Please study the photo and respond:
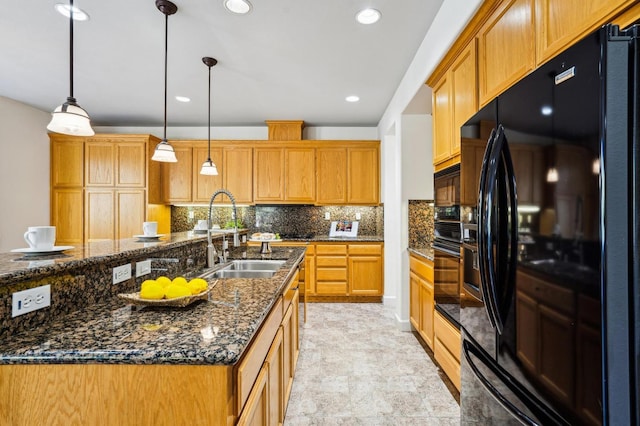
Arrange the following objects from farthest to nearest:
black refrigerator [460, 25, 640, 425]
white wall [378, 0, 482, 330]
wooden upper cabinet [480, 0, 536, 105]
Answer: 1. white wall [378, 0, 482, 330]
2. wooden upper cabinet [480, 0, 536, 105]
3. black refrigerator [460, 25, 640, 425]

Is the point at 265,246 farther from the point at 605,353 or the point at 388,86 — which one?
the point at 605,353

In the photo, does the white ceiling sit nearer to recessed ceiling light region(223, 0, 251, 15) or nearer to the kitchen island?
recessed ceiling light region(223, 0, 251, 15)

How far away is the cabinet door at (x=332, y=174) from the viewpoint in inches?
192

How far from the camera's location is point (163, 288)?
1.24 m

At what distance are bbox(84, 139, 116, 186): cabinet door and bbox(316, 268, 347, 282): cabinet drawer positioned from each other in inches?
129

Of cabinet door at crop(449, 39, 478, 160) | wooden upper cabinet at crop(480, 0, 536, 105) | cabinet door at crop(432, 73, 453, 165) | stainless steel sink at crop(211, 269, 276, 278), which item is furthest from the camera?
cabinet door at crop(432, 73, 453, 165)

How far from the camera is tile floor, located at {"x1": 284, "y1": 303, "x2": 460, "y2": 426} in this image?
2.01 metres

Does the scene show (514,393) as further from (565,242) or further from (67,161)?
(67,161)

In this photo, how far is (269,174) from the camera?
16.0 ft

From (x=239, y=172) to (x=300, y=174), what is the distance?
3.10 ft

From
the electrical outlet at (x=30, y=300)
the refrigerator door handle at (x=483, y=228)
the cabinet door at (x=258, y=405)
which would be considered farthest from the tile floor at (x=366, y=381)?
the electrical outlet at (x=30, y=300)

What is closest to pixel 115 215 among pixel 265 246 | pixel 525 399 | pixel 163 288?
pixel 265 246

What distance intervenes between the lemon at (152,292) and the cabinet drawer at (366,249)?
3593 millimetres

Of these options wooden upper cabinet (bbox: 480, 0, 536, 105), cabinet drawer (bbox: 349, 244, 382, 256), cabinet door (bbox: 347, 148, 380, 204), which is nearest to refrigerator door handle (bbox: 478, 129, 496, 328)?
wooden upper cabinet (bbox: 480, 0, 536, 105)
